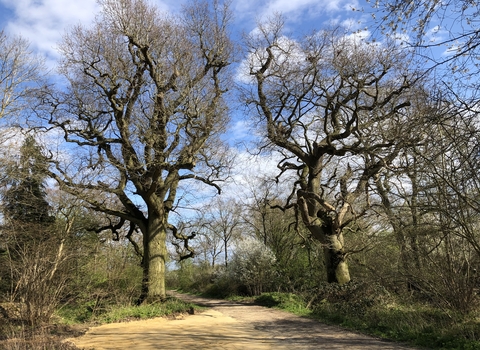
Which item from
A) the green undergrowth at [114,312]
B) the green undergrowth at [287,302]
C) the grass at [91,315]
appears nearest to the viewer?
the grass at [91,315]

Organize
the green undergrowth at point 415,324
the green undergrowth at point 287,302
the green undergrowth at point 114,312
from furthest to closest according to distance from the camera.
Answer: the green undergrowth at point 287,302 → the green undergrowth at point 114,312 → the green undergrowth at point 415,324

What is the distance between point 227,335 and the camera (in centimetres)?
902

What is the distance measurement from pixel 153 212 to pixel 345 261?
8.42 metres

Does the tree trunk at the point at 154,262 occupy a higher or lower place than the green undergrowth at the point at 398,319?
higher

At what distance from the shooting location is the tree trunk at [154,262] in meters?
14.6

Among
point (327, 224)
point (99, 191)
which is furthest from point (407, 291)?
point (99, 191)

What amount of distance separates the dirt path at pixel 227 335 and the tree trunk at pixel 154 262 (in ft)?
7.71

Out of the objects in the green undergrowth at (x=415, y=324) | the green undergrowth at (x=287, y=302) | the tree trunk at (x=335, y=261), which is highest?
the tree trunk at (x=335, y=261)

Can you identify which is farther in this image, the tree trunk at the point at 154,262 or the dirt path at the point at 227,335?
the tree trunk at the point at 154,262

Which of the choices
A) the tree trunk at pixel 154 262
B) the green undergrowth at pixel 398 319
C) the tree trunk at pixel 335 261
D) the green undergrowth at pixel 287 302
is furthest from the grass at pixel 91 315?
the tree trunk at pixel 335 261

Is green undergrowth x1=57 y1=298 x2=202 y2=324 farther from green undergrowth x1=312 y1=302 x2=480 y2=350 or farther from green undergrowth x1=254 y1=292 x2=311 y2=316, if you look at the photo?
green undergrowth x1=312 y1=302 x2=480 y2=350

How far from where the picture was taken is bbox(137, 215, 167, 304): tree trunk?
14.6 metres

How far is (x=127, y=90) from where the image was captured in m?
14.2

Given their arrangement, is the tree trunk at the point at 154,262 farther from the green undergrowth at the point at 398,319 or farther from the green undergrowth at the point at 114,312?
the green undergrowth at the point at 398,319
